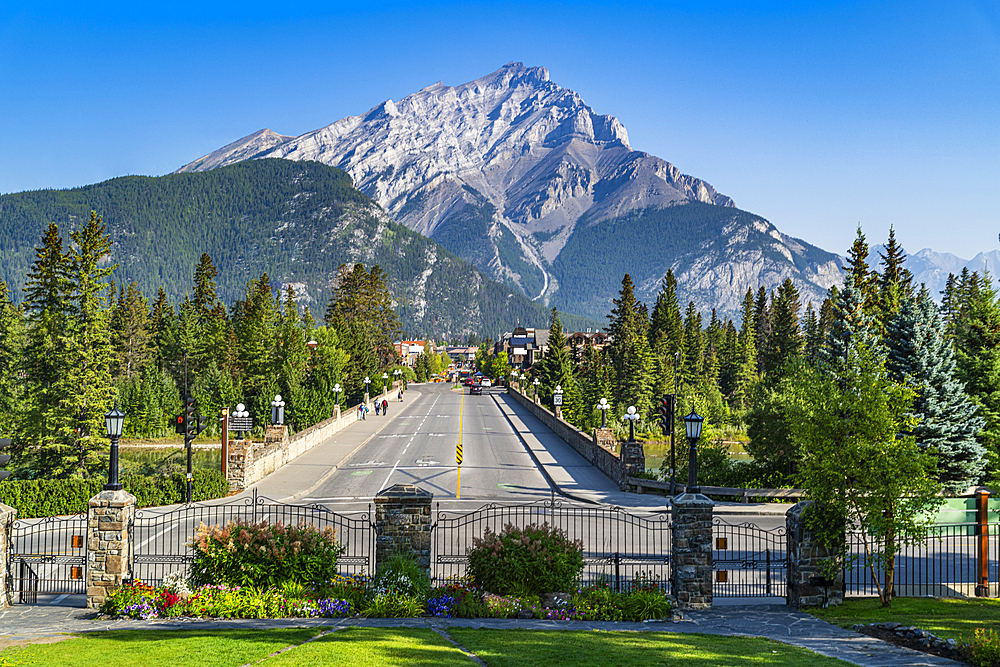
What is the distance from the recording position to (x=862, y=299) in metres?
33.8

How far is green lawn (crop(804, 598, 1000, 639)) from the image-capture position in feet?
35.5

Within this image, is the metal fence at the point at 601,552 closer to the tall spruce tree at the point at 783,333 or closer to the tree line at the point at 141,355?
the tree line at the point at 141,355

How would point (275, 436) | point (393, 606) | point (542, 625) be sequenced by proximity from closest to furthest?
point (542, 625) → point (393, 606) → point (275, 436)

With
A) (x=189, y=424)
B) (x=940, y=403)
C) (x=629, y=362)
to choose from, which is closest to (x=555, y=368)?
(x=629, y=362)

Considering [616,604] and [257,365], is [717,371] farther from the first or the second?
[616,604]

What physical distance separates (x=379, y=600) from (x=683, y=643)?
5509mm

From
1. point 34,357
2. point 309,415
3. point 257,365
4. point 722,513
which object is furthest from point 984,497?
point 257,365

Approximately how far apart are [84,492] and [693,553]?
2083 centimetres

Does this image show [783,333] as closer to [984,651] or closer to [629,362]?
[629,362]

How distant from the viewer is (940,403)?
25.6m

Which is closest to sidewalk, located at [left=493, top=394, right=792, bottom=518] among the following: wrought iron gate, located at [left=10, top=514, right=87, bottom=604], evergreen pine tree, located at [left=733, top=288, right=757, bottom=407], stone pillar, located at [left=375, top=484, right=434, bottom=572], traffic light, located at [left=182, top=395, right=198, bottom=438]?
stone pillar, located at [left=375, top=484, right=434, bottom=572]

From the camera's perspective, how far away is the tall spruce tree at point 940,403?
25.1 meters

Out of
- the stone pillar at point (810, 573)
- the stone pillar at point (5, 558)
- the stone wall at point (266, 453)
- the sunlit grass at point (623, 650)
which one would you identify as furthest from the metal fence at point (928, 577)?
the stone wall at point (266, 453)

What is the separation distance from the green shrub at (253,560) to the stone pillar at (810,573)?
905 centimetres
